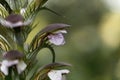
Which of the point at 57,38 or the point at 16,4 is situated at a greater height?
the point at 16,4

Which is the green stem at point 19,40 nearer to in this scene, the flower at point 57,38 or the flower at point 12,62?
the flower at point 12,62

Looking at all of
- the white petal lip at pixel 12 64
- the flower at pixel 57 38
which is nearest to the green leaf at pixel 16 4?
the flower at pixel 57 38

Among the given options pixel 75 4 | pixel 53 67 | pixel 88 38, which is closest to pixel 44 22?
pixel 75 4

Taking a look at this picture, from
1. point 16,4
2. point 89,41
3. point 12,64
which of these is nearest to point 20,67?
point 12,64

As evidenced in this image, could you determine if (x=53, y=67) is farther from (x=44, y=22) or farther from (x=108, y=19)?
(x=44, y=22)

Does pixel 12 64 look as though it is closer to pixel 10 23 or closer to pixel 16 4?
pixel 10 23

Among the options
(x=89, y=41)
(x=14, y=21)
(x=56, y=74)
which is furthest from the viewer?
(x=89, y=41)
